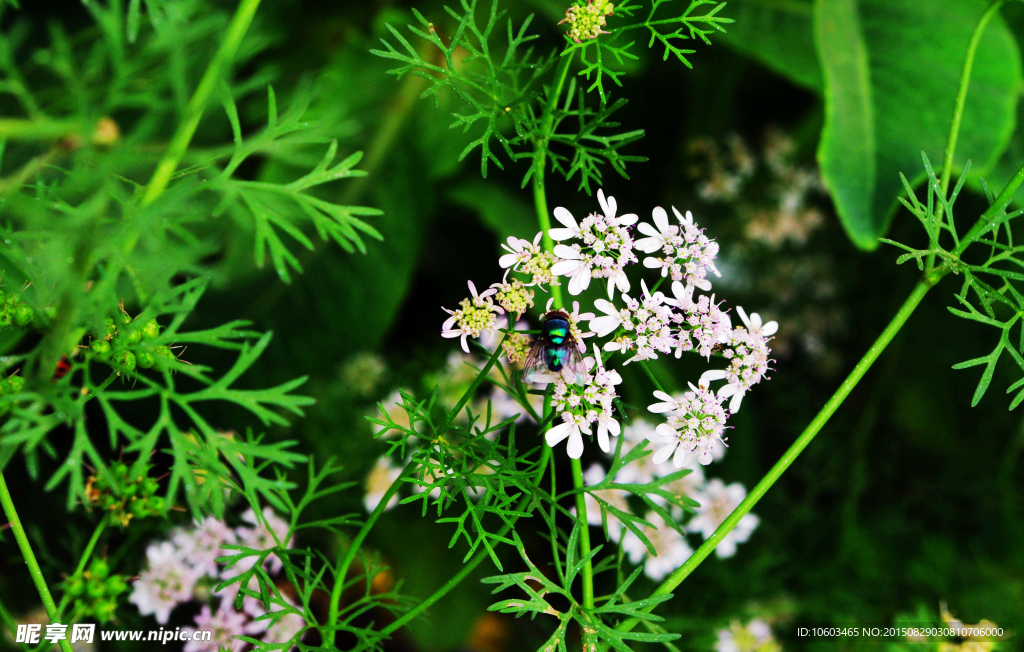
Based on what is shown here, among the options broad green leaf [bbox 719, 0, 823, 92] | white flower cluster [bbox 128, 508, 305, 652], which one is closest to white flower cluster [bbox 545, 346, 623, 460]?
white flower cluster [bbox 128, 508, 305, 652]

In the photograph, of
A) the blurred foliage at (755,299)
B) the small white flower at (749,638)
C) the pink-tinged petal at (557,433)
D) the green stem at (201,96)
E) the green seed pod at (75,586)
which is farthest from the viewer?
the blurred foliage at (755,299)

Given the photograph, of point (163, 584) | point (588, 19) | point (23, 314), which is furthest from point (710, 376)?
point (163, 584)

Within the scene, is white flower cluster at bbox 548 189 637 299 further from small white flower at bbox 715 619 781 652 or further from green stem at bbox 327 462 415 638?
small white flower at bbox 715 619 781 652

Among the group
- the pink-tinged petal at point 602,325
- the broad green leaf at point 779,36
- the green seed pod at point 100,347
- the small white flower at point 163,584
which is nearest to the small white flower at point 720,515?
the pink-tinged petal at point 602,325

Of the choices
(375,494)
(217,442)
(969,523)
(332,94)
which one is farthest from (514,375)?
(969,523)

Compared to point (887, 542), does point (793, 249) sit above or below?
above

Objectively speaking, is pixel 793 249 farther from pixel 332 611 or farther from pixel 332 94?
pixel 332 611

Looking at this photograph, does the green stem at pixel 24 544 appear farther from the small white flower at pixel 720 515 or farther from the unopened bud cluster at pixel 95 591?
the small white flower at pixel 720 515
